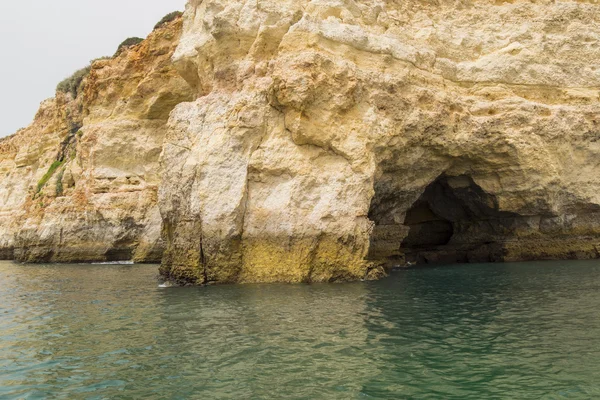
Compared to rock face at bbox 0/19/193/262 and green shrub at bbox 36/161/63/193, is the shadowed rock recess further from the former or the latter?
green shrub at bbox 36/161/63/193

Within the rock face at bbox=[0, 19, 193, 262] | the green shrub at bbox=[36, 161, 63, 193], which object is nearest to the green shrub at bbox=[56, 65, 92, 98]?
the green shrub at bbox=[36, 161, 63, 193]

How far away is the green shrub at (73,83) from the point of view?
39.0 metres

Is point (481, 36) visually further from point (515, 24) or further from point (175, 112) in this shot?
point (175, 112)

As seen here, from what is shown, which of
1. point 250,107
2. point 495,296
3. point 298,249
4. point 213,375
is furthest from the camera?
point 250,107

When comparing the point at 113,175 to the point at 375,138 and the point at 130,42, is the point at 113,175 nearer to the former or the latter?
the point at 130,42

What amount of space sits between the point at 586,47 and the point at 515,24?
3.24 meters

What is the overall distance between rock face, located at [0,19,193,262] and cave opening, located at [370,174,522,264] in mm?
13495

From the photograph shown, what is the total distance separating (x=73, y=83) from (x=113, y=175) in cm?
1353

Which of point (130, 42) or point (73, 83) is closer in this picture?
point (130, 42)

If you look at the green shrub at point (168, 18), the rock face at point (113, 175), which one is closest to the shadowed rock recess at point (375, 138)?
the rock face at point (113, 175)

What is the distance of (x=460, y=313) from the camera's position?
35.9ft

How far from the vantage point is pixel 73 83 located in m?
39.1

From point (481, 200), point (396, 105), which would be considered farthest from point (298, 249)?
point (481, 200)

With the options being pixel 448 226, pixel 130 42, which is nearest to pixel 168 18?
pixel 130 42
